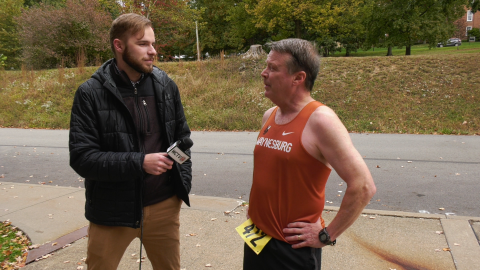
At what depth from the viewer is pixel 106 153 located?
241 cm

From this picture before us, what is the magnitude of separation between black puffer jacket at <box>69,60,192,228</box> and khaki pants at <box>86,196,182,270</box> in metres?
0.10

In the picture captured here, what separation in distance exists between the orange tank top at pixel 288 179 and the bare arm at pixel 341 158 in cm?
6

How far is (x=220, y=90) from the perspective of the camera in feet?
57.3

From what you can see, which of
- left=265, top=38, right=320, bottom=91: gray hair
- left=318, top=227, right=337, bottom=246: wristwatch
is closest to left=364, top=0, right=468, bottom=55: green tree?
left=265, top=38, right=320, bottom=91: gray hair

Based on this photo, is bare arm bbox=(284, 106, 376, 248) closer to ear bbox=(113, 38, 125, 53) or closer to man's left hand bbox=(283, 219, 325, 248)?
man's left hand bbox=(283, 219, 325, 248)

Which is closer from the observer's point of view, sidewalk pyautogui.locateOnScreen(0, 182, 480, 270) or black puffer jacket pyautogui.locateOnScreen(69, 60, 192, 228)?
black puffer jacket pyautogui.locateOnScreen(69, 60, 192, 228)

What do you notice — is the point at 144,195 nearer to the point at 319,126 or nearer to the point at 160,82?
the point at 160,82

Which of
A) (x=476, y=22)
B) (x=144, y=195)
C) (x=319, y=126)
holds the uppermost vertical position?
(x=476, y=22)

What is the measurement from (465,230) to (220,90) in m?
13.8

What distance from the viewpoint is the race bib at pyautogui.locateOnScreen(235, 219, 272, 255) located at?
7.02ft

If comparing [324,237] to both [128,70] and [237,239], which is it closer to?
[128,70]

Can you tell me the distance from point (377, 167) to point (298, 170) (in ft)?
20.9

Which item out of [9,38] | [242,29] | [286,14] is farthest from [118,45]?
[9,38]

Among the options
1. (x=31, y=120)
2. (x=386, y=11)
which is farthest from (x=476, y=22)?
(x=31, y=120)
